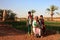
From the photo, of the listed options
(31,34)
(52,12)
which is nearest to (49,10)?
(52,12)

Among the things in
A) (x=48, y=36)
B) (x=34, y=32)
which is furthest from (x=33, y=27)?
(x=48, y=36)

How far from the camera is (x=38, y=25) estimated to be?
12.5 m

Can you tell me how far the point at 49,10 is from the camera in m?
71.6

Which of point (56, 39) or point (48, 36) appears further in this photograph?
point (48, 36)

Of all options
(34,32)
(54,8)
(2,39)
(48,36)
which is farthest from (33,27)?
(54,8)

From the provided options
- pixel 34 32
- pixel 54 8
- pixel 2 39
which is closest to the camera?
pixel 2 39

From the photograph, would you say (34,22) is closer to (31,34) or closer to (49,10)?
(31,34)

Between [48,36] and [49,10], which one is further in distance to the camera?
[49,10]

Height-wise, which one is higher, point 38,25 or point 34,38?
point 38,25

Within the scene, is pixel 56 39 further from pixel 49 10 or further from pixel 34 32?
pixel 49 10

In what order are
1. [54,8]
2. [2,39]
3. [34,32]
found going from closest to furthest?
[2,39] → [34,32] → [54,8]

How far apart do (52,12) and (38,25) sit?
58783mm

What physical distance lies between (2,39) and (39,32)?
229cm

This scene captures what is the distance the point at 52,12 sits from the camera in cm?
7075
